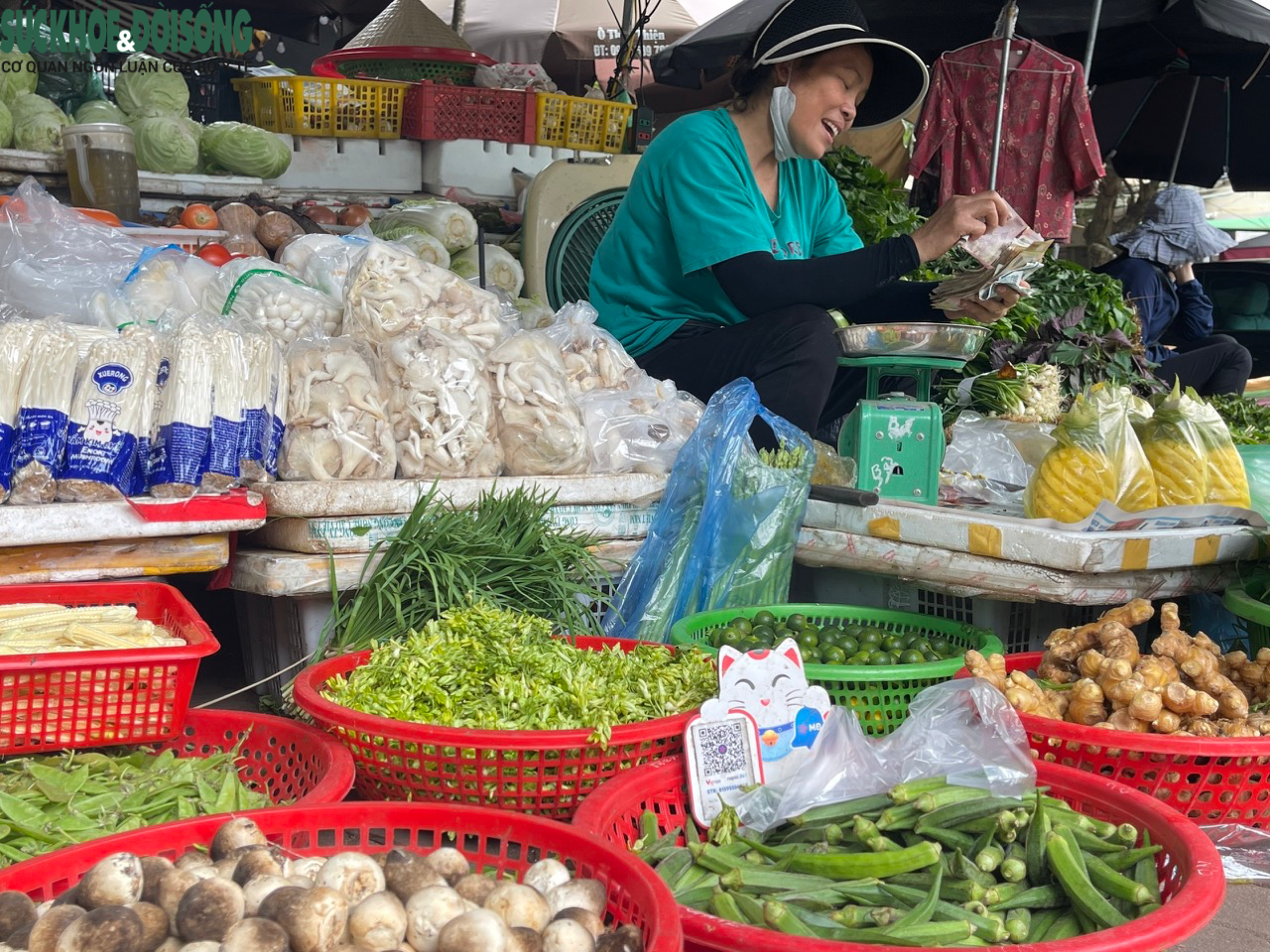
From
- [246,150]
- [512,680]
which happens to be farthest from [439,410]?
[246,150]

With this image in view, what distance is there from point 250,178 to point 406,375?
11.4ft

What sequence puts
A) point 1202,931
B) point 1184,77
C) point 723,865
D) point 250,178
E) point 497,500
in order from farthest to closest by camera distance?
point 1184,77 < point 250,178 < point 497,500 < point 1202,931 < point 723,865

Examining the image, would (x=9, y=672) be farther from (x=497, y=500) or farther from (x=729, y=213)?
(x=729, y=213)

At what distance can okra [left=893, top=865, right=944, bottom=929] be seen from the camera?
153 centimetres

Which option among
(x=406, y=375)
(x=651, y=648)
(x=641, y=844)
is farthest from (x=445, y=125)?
(x=641, y=844)

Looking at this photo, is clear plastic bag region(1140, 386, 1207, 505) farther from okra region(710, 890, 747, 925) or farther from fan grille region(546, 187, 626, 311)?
fan grille region(546, 187, 626, 311)

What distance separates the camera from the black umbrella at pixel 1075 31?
6441 mm

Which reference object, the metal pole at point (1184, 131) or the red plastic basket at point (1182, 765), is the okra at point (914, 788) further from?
the metal pole at point (1184, 131)

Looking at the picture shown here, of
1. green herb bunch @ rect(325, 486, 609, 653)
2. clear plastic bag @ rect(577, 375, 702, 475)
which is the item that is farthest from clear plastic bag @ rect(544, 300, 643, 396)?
green herb bunch @ rect(325, 486, 609, 653)

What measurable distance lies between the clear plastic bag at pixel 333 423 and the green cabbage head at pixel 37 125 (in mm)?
3491

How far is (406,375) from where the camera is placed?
114 inches

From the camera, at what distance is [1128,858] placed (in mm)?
1720

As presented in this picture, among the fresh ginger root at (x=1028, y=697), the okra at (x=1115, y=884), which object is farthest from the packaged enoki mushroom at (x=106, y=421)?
the okra at (x=1115, y=884)

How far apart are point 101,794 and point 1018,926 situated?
4.71 ft
